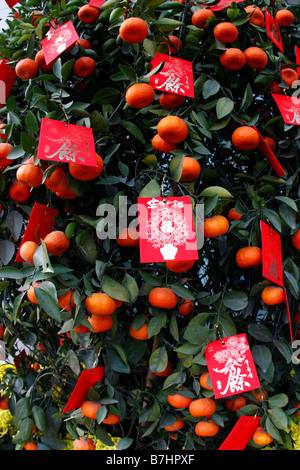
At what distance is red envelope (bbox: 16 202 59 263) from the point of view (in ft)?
2.56

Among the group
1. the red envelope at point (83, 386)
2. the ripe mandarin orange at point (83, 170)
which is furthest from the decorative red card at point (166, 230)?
the red envelope at point (83, 386)

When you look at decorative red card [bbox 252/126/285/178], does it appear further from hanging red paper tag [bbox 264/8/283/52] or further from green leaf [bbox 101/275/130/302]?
green leaf [bbox 101/275/130/302]

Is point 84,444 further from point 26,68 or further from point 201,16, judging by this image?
point 201,16

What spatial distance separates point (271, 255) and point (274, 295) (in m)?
0.09

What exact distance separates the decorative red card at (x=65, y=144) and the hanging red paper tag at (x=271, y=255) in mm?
363

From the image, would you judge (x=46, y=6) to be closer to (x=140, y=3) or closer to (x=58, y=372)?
(x=140, y=3)

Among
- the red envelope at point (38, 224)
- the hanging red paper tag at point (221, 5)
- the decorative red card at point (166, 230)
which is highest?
the hanging red paper tag at point (221, 5)

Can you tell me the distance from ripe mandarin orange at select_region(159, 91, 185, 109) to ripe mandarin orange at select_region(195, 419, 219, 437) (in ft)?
2.24

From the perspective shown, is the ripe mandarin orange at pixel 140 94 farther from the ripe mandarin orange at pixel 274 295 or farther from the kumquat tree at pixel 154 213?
the ripe mandarin orange at pixel 274 295

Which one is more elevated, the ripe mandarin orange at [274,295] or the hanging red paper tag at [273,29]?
the hanging red paper tag at [273,29]

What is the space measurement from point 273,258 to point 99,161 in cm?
39

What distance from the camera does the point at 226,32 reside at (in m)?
0.82

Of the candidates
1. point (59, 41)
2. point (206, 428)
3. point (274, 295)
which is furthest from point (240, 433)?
point (59, 41)

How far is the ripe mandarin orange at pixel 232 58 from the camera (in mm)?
822
